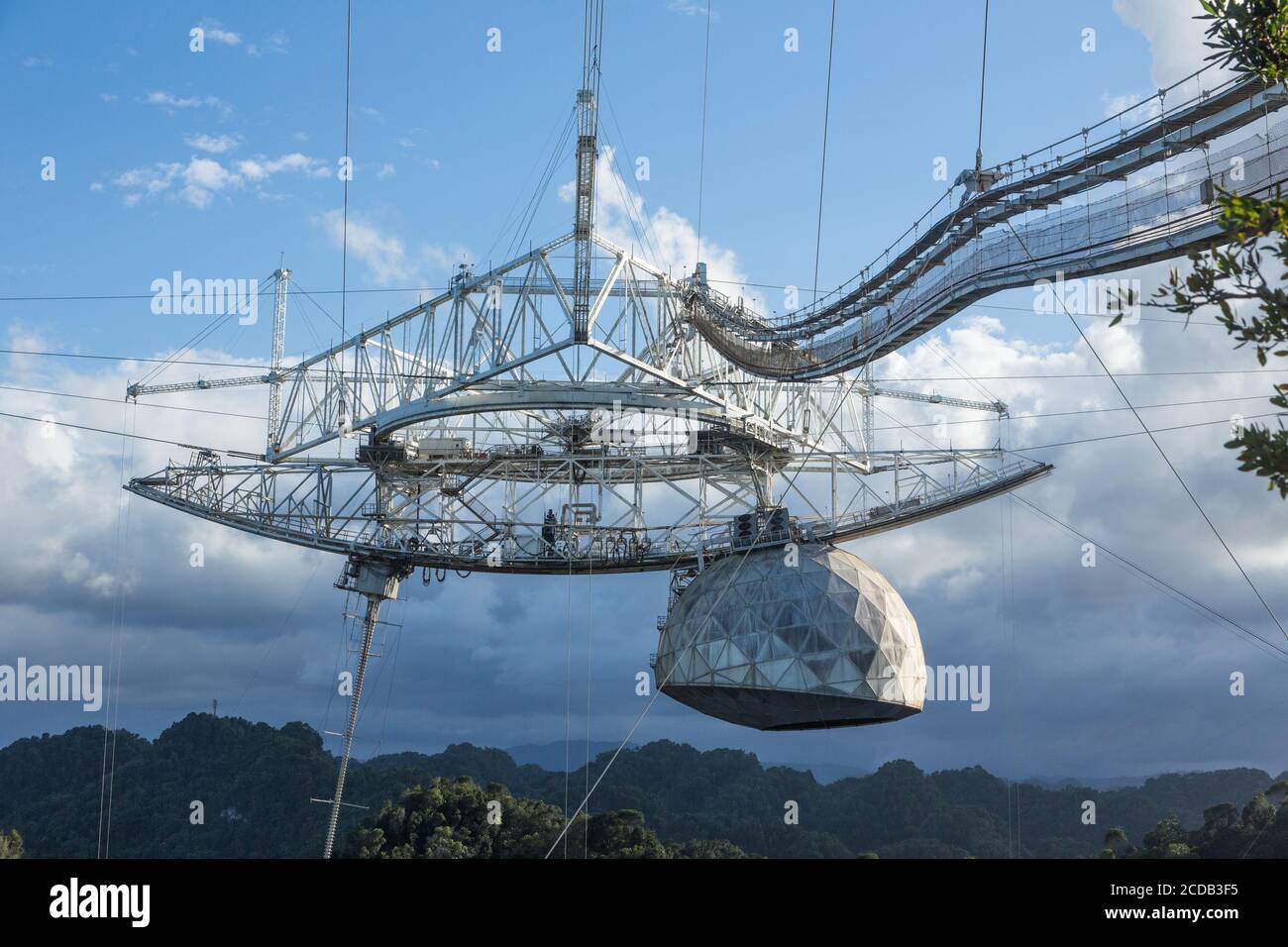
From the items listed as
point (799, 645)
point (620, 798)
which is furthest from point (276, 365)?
point (620, 798)

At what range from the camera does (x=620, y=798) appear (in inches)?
3844

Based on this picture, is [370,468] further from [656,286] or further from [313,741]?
[313,741]

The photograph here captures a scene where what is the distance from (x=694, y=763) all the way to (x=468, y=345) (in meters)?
71.5

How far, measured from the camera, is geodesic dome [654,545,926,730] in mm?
40625

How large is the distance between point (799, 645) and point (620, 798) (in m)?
59.8

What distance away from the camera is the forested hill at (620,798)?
91.1 meters

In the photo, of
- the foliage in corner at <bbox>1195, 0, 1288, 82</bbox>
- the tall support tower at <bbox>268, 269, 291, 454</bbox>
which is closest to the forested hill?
the tall support tower at <bbox>268, 269, 291, 454</bbox>

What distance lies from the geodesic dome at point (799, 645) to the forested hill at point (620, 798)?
46.6 meters

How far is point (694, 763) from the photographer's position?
356 feet

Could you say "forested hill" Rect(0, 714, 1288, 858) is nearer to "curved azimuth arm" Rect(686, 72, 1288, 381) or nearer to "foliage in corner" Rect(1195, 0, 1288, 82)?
"curved azimuth arm" Rect(686, 72, 1288, 381)

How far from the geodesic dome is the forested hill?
153 ft

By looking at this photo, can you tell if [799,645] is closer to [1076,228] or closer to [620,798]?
[1076,228]
